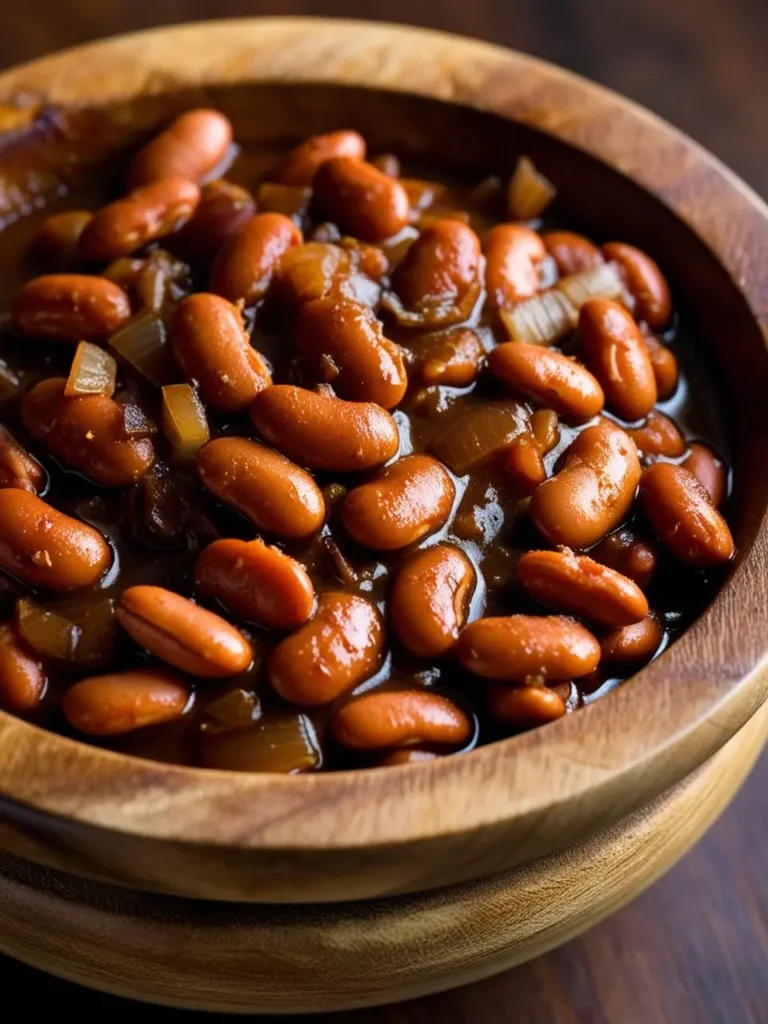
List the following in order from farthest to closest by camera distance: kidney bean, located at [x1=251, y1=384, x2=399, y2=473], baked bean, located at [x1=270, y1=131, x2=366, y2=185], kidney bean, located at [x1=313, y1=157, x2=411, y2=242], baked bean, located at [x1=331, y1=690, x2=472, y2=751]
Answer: baked bean, located at [x1=270, y1=131, x2=366, y2=185] < kidney bean, located at [x1=313, y1=157, x2=411, y2=242] < kidney bean, located at [x1=251, y1=384, x2=399, y2=473] < baked bean, located at [x1=331, y1=690, x2=472, y2=751]

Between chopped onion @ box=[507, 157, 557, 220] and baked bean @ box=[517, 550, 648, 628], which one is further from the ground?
chopped onion @ box=[507, 157, 557, 220]

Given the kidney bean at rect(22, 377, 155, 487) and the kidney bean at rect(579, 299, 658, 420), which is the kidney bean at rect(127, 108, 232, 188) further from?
the kidney bean at rect(579, 299, 658, 420)

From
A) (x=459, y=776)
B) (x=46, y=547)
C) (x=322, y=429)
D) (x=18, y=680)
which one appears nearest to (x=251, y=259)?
(x=322, y=429)

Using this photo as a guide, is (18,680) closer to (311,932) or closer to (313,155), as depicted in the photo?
(311,932)

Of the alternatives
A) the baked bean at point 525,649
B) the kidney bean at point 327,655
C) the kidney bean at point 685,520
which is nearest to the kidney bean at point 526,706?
the baked bean at point 525,649

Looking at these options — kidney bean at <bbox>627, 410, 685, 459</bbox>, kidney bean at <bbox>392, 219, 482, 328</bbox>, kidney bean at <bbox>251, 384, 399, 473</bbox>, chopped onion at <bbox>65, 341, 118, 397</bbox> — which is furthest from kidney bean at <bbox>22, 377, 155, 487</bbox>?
kidney bean at <bbox>627, 410, 685, 459</bbox>

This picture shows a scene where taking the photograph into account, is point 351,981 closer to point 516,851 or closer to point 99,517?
point 516,851
